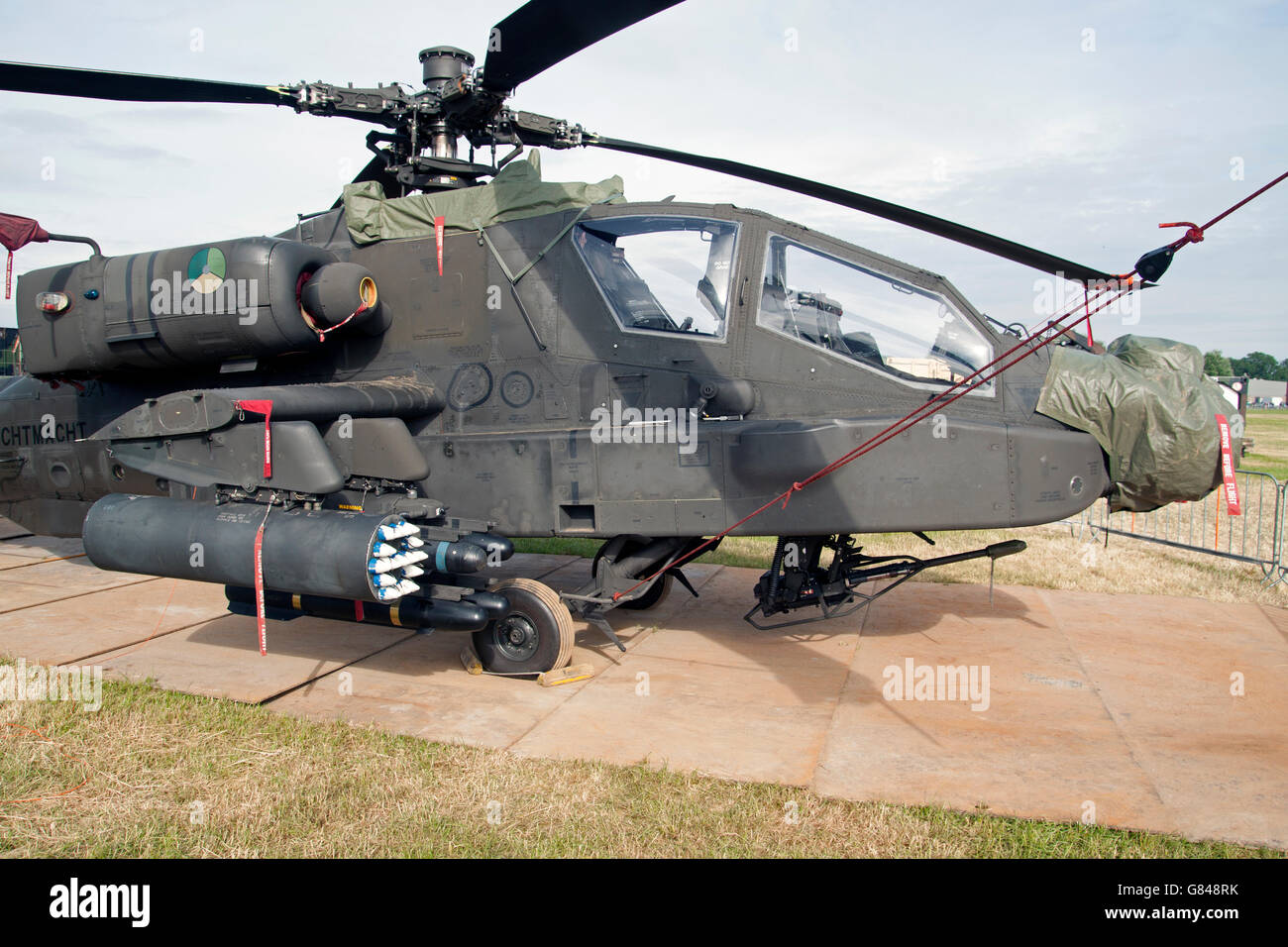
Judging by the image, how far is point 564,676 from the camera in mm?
5434

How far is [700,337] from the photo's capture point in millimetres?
5402

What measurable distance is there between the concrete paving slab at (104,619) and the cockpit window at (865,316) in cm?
512

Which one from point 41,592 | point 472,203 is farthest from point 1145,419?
point 41,592

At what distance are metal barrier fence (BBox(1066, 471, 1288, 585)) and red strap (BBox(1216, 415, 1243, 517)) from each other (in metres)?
3.85

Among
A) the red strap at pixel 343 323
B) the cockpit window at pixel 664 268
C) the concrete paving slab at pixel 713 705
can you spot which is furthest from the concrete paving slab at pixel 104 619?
the cockpit window at pixel 664 268

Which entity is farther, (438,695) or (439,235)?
(439,235)

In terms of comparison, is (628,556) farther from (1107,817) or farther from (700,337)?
(1107,817)

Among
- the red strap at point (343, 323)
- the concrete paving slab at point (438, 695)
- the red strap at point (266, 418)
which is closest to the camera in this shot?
the concrete paving slab at point (438, 695)

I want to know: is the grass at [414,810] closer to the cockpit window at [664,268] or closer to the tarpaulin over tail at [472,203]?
the cockpit window at [664,268]

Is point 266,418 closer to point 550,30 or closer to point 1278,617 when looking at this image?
point 550,30

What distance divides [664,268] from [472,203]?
1489 mm

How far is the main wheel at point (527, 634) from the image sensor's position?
17.7 feet

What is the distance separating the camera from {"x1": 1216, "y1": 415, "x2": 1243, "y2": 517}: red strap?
4.55 metres

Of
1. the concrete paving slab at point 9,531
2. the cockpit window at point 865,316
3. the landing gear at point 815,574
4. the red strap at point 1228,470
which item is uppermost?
the cockpit window at point 865,316
